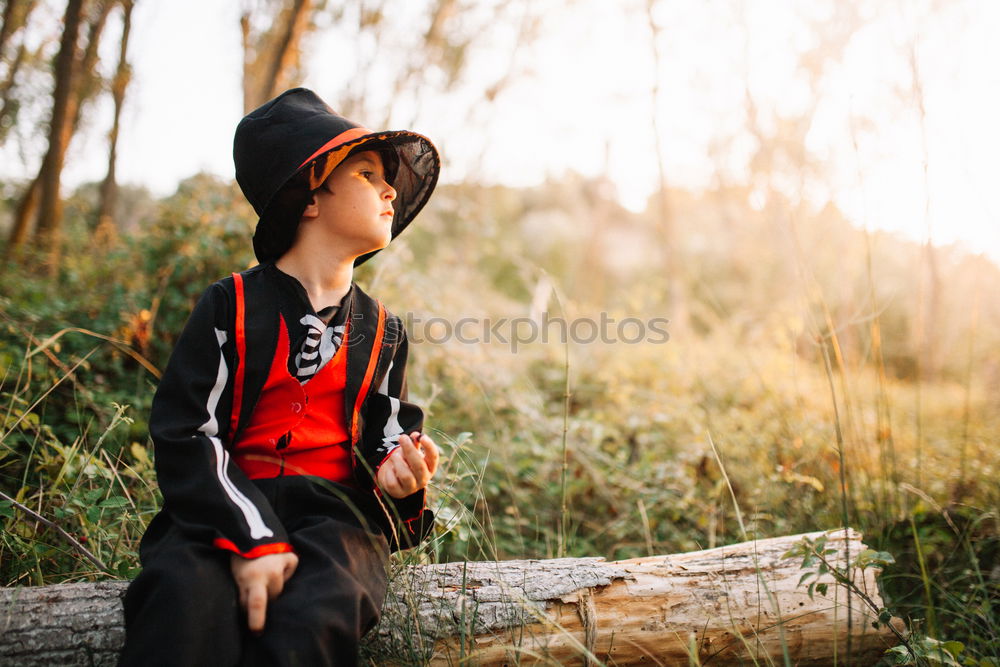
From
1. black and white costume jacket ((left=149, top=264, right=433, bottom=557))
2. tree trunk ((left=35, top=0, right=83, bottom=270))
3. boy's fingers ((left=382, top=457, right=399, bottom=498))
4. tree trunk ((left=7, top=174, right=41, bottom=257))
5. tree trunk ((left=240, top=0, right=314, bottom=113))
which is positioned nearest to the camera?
black and white costume jacket ((left=149, top=264, right=433, bottom=557))

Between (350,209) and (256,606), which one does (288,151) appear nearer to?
(350,209)

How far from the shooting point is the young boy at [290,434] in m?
1.23

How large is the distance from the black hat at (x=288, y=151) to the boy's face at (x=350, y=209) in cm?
3

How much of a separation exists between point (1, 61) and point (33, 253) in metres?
4.17

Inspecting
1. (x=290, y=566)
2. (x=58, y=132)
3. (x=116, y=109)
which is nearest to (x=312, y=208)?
(x=290, y=566)

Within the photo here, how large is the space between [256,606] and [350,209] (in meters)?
0.99

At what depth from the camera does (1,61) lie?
8672mm

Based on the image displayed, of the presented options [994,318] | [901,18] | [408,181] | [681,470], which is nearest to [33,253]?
[408,181]

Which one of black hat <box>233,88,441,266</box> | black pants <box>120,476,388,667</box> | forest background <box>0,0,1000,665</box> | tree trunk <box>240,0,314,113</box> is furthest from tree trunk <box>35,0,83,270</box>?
black pants <box>120,476,388,667</box>

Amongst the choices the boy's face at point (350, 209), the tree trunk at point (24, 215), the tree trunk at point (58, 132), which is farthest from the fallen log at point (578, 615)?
the tree trunk at point (24, 215)

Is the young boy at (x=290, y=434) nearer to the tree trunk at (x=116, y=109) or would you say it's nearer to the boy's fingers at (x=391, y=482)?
the boy's fingers at (x=391, y=482)

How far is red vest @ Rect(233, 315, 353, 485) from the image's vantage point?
4.99 ft

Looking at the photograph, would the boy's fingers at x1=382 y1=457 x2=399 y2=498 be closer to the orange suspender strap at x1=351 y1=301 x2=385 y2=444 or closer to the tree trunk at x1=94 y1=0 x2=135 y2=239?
the orange suspender strap at x1=351 y1=301 x2=385 y2=444

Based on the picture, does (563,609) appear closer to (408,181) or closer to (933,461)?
(408,181)
